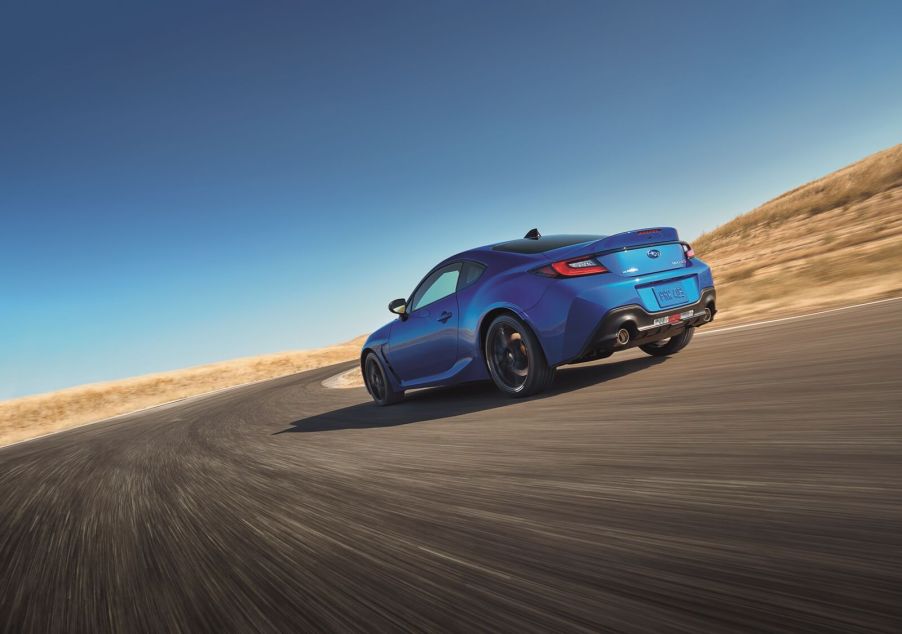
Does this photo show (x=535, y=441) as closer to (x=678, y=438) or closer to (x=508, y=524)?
(x=678, y=438)

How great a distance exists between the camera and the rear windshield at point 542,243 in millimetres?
5367

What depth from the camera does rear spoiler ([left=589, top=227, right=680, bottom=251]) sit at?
4.86 metres

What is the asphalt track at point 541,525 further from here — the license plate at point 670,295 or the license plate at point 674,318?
the license plate at point 670,295

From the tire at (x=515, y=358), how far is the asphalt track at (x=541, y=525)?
1.92 ft

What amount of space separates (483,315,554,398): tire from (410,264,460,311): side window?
86 cm

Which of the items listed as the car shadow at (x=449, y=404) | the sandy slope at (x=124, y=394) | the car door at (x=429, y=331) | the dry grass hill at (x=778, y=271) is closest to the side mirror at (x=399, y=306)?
the car door at (x=429, y=331)

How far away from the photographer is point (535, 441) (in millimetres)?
3354

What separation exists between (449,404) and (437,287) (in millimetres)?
1300

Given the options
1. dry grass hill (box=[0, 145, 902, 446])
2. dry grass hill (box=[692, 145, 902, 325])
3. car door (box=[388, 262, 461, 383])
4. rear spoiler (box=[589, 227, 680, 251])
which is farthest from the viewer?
dry grass hill (box=[0, 145, 902, 446])

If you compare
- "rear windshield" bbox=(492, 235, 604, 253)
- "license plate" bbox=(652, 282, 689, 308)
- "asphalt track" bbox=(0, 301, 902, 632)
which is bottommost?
"asphalt track" bbox=(0, 301, 902, 632)

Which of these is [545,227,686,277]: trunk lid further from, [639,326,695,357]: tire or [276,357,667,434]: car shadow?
[639,326,695,357]: tire

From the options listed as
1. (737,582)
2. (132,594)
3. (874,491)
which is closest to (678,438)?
(874,491)

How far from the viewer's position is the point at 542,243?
18.4ft

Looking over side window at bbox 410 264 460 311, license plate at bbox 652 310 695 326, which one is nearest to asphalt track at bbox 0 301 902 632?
license plate at bbox 652 310 695 326
